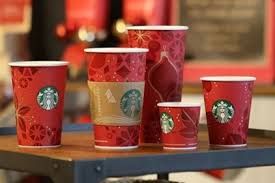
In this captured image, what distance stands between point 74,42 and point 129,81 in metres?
1.35

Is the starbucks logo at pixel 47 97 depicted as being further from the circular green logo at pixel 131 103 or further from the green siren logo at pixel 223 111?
the green siren logo at pixel 223 111

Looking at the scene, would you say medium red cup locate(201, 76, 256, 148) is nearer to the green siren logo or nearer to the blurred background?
the green siren logo

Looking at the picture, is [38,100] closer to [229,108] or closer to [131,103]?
[131,103]

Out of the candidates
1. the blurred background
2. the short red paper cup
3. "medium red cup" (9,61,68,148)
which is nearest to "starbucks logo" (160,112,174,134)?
the short red paper cup

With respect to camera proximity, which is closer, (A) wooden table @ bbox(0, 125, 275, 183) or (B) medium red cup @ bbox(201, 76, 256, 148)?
(A) wooden table @ bbox(0, 125, 275, 183)

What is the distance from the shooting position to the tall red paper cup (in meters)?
1.21

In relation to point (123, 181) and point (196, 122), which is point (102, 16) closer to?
point (123, 181)

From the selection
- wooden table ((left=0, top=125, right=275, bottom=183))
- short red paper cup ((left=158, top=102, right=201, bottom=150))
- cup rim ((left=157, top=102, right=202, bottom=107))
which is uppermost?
cup rim ((left=157, top=102, right=202, bottom=107))

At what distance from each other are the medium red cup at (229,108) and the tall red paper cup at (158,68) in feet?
0.21

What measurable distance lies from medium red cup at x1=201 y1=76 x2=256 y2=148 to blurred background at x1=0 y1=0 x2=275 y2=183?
932 mm

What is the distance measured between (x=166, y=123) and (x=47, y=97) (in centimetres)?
18

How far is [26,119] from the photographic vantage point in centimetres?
115

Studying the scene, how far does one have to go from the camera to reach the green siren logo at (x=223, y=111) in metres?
1.17

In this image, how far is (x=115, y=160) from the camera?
1.01 meters
